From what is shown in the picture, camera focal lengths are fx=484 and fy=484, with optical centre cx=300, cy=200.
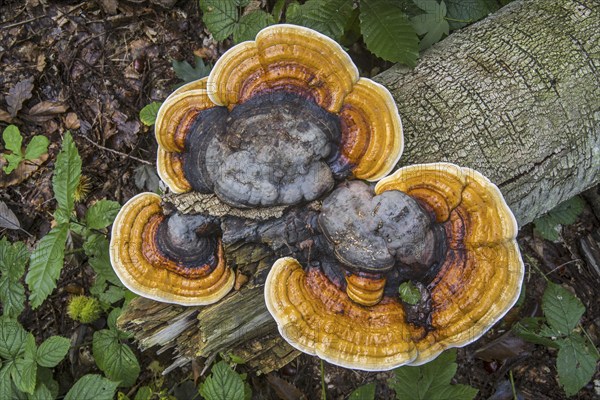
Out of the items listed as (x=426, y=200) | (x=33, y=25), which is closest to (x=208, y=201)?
(x=426, y=200)

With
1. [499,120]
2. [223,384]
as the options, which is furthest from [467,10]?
[223,384]

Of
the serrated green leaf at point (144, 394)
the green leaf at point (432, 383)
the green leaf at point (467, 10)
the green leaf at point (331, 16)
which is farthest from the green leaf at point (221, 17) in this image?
the serrated green leaf at point (144, 394)

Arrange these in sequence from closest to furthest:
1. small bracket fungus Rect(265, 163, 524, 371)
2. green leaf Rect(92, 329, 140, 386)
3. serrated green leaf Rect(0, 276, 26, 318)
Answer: small bracket fungus Rect(265, 163, 524, 371)
serrated green leaf Rect(0, 276, 26, 318)
green leaf Rect(92, 329, 140, 386)

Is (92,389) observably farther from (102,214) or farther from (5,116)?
(5,116)

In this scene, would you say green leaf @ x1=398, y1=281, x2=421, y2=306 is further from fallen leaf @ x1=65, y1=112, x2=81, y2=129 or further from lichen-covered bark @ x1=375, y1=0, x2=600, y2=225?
fallen leaf @ x1=65, y1=112, x2=81, y2=129

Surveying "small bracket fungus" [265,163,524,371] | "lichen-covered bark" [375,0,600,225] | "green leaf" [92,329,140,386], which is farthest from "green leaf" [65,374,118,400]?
"lichen-covered bark" [375,0,600,225]

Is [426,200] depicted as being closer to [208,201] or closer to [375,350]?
[375,350]

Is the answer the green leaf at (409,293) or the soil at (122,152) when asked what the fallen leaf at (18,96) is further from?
the green leaf at (409,293)
